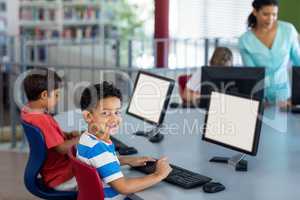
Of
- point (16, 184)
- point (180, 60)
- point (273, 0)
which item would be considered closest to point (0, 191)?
point (16, 184)

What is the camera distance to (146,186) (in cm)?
229

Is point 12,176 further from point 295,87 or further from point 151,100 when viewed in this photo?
point 295,87

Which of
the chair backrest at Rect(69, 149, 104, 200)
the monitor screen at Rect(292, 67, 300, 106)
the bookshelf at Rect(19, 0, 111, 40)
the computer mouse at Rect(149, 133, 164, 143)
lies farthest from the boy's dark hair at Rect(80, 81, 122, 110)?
the bookshelf at Rect(19, 0, 111, 40)

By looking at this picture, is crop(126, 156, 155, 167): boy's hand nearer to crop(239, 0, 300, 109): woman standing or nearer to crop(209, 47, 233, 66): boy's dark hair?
crop(209, 47, 233, 66): boy's dark hair

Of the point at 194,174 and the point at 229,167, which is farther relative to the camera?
the point at 229,167

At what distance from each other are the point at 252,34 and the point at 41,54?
5.20 metres

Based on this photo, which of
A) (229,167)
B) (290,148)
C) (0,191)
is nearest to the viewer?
(229,167)

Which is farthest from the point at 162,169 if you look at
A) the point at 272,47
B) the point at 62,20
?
the point at 62,20

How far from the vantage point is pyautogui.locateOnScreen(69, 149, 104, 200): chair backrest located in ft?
7.35

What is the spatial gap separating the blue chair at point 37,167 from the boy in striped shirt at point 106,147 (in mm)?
510

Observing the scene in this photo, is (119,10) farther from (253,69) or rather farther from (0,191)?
(253,69)

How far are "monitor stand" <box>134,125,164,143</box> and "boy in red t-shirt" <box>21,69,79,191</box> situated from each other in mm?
423

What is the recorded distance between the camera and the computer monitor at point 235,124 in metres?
2.57

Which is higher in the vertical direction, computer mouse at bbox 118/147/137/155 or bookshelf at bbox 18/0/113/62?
bookshelf at bbox 18/0/113/62
